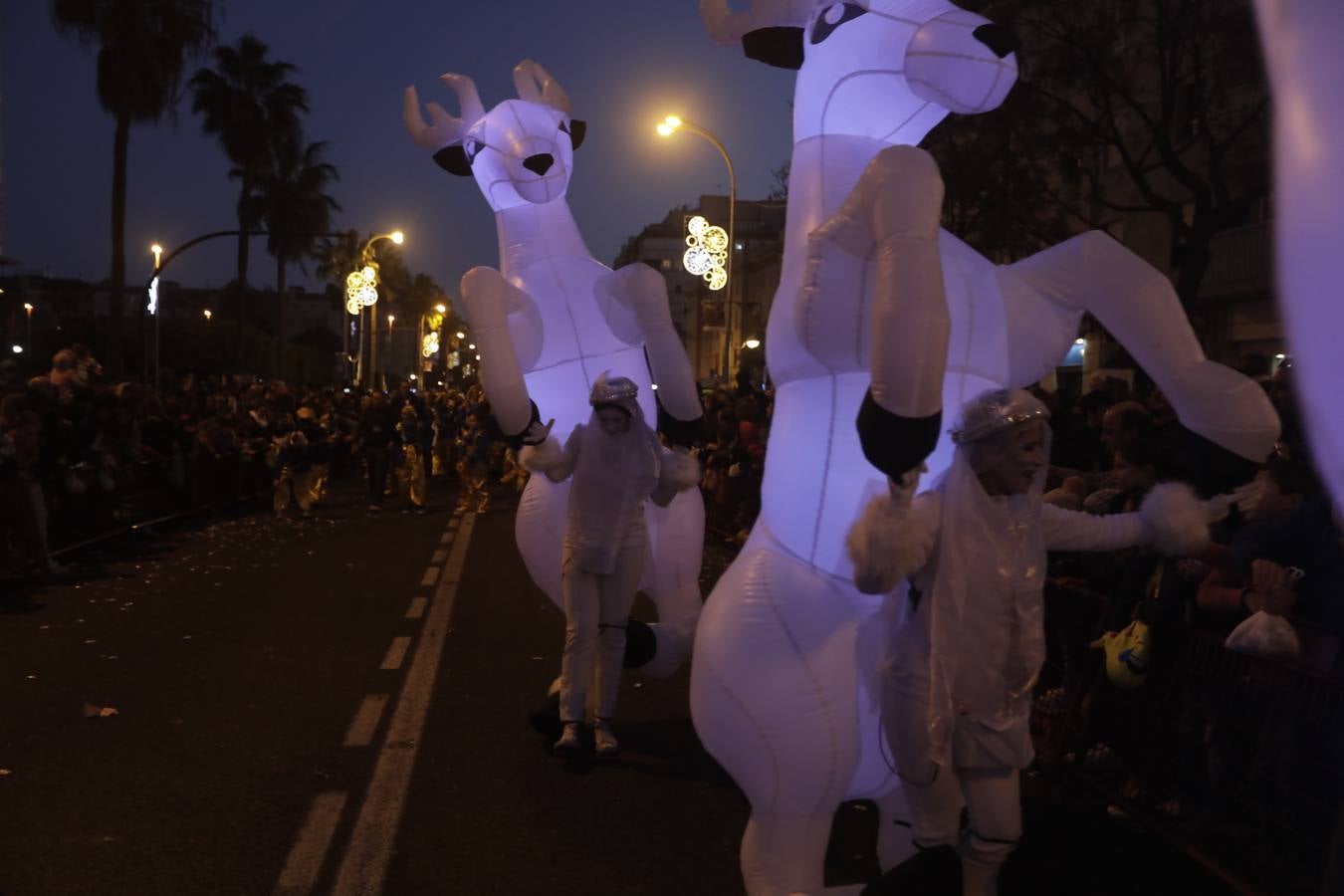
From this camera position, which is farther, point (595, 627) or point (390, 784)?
point (595, 627)

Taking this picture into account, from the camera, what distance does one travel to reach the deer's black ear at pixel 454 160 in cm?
804

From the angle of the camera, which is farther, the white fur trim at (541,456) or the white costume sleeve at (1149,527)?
the white fur trim at (541,456)

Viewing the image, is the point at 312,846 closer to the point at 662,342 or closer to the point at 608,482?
the point at 608,482

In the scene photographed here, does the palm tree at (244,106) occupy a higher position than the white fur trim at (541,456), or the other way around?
the palm tree at (244,106)

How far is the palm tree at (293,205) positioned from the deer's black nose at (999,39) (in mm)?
45487

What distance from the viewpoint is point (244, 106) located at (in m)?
42.0

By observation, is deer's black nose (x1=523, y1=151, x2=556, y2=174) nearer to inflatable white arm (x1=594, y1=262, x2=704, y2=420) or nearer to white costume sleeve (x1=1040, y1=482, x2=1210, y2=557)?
inflatable white arm (x1=594, y1=262, x2=704, y2=420)

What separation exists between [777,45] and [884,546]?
1987 millimetres

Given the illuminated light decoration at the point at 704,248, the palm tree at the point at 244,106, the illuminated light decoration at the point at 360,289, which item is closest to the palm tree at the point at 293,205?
the palm tree at the point at 244,106

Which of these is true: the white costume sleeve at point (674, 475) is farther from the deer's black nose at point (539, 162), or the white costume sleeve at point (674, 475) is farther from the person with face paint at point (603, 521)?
the deer's black nose at point (539, 162)

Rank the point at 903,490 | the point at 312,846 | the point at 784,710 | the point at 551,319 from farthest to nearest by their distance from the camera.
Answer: the point at 551,319 < the point at 312,846 < the point at 784,710 < the point at 903,490

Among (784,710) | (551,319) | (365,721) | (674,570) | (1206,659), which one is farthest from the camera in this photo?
(551,319)

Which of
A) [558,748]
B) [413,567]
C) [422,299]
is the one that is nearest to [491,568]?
[413,567]

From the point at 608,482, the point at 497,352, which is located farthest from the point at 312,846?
the point at 497,352
